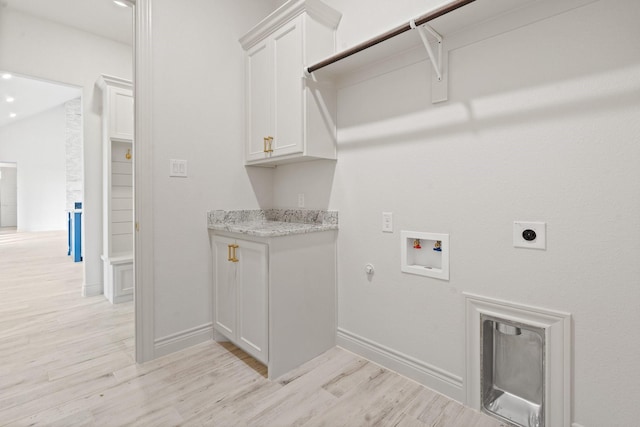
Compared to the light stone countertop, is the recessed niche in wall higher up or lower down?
lower down

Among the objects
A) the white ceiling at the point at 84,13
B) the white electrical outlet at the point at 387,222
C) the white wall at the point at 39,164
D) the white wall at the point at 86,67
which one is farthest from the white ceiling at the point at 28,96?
the white electrical outlet at the point at 387,222

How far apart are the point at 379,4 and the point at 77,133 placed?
8.32m

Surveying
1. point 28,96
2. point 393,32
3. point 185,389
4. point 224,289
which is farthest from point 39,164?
point 393,32

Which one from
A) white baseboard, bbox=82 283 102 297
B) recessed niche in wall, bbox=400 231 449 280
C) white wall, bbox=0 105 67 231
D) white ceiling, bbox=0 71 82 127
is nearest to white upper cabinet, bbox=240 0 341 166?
recessed niche in wall, bbox=400 231 449 280

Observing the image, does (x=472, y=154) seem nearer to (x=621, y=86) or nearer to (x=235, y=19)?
(x=621, y=86)

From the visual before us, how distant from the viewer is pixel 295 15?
6.59ft

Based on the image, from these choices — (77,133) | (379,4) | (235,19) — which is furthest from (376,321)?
(77,133)

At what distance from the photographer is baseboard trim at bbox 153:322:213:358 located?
2.09m

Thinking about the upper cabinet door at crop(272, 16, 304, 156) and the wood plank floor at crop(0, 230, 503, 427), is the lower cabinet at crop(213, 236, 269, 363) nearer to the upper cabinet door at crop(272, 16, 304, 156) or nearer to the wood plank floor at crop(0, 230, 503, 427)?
the wood plank floor at crop(0, 230, 503, 427)

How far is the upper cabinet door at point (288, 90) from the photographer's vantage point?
201 centimetres

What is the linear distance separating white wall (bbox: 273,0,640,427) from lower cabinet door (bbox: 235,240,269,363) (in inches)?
→ 26.0

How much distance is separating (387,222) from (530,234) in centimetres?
77

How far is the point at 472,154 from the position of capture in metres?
1.54

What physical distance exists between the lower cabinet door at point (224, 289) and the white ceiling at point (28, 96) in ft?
17.2
